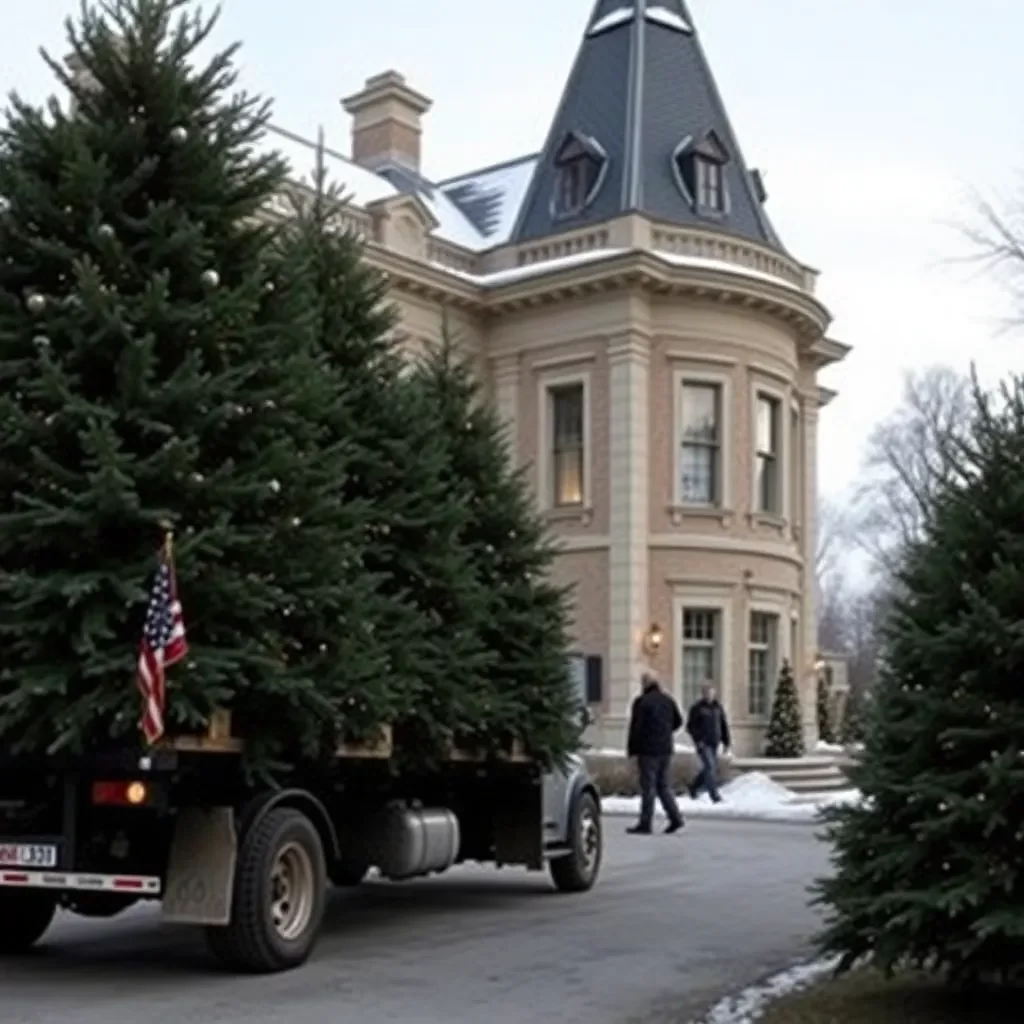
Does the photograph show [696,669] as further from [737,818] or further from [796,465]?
[737,818]

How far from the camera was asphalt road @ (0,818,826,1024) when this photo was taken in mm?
7895

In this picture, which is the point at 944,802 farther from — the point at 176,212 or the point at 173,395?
the point at 176,212

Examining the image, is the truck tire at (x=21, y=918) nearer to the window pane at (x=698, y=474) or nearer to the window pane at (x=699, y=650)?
the window pane at (x=699, y=650)

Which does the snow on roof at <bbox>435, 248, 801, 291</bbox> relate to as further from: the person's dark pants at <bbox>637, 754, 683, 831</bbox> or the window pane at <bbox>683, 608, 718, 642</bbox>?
the person's dark pants at <bbox>637, 754, 683, 831</bbox>

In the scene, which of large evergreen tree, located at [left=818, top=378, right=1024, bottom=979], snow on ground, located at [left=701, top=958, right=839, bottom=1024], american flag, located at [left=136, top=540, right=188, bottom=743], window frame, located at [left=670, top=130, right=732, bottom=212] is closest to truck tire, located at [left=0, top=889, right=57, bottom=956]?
american flag, located at [left=136, top=540, right=188, bottom=743]

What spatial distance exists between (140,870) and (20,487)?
Result: 2169mm

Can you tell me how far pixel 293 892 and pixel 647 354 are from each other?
70.2ft

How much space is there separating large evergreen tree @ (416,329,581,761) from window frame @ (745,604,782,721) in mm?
17721

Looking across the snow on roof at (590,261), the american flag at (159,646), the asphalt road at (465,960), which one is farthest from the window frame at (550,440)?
the american flag at (159,646)

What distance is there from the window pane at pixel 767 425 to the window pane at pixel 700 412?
1176 mm

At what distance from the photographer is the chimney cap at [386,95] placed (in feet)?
123

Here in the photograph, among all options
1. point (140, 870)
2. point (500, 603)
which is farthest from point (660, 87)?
point (140, 870)

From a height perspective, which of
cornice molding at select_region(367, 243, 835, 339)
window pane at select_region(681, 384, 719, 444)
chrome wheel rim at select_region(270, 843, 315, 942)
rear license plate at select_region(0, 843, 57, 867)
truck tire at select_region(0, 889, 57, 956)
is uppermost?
cornice molding at select_region(367, 243, 835, 339)

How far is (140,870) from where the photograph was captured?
8.88 meters
